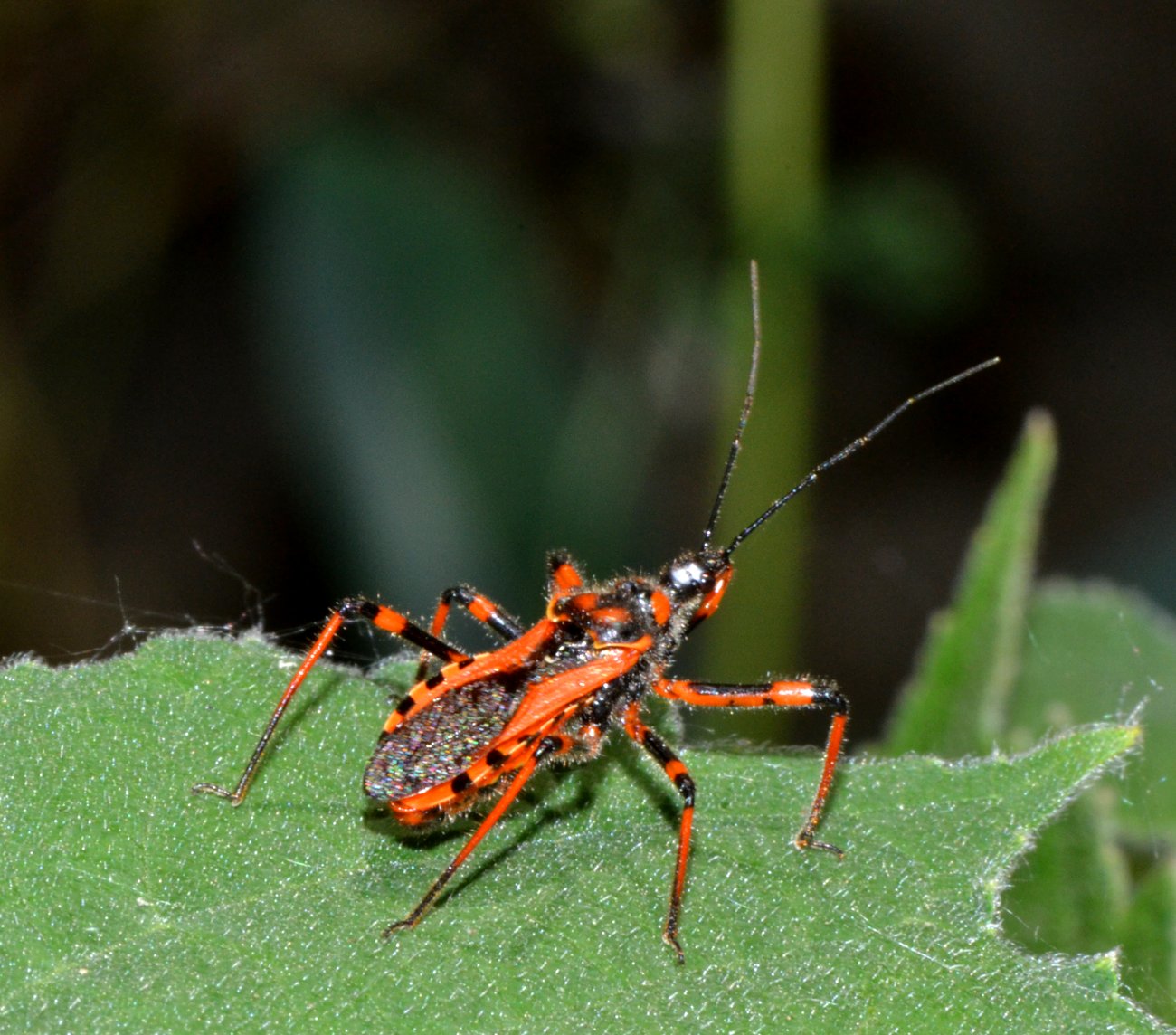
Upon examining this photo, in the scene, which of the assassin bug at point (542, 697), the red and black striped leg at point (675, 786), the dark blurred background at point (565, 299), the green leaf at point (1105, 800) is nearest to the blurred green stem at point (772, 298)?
the dark blurred background at point (565, 299)

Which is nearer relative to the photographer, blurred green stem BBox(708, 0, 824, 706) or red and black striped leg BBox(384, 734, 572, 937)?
red and black striped leg BBox(384, 734, 572, 937)

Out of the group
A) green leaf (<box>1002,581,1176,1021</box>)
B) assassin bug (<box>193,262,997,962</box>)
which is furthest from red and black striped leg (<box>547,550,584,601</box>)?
green leaf (<box>1002,581,1176,1021</box>)

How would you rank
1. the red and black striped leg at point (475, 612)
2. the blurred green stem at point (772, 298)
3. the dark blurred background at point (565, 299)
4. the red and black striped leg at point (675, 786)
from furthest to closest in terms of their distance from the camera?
the dark blurred background at point (565, 299) < the blurred green stem at point (772, 298) < the red and black striped leg at point (475, 612) < the red and black striped leg at point (675, 786)

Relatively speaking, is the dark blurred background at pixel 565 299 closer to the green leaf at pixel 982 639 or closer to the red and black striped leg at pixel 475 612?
the green leaf at pixel 982 639

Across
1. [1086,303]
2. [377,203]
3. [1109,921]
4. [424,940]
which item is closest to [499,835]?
[424,940]

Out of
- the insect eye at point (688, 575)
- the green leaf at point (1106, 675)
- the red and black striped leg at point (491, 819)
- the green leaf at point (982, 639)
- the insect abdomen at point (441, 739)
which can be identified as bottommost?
the green leaf at point (1106, 675)

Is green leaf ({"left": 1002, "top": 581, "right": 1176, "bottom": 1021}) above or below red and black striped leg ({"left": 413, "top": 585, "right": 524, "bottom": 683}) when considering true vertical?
below

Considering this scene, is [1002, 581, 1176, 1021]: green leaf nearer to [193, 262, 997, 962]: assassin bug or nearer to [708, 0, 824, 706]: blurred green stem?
[193, 262, 997, 962]: assassin bug

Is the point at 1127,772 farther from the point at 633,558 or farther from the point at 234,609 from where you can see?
the point at 234,609
